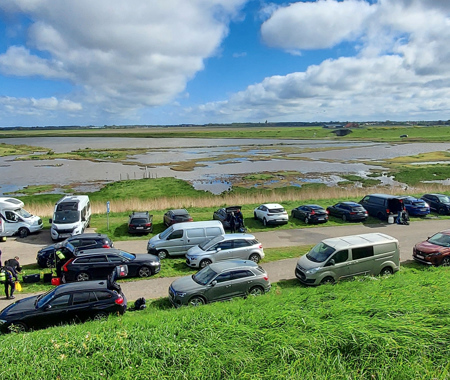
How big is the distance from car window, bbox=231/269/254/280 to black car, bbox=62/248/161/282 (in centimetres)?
493

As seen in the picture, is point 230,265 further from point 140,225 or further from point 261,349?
point 140,225

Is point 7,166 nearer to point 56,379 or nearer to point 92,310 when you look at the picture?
point 92,310

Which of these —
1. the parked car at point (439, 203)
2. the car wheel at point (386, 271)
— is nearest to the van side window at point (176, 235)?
the car wheel at point (386, 271)

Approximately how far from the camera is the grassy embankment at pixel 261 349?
174 inches

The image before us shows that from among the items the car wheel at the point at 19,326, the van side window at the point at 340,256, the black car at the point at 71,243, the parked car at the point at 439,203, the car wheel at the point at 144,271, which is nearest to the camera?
the car wheel at the point at 19,326

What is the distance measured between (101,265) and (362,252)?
10.8 meters

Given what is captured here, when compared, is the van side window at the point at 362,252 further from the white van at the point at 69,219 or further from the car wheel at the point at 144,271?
the white van at the point at 69,219

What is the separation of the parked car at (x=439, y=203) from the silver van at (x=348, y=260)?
54.8 ft

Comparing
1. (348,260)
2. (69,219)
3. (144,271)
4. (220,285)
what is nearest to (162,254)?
(144,271)

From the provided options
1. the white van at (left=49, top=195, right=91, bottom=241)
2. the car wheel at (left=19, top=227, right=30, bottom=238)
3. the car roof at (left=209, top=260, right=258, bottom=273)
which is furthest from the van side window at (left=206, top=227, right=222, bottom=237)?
the car wheel at (left=19, top=227, right=30, bottom=238)

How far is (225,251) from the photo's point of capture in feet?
53.0

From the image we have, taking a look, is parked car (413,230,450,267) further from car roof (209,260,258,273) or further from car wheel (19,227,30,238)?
car wheel (19,227,30,238)

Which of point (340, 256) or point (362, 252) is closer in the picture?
point (340, 256)

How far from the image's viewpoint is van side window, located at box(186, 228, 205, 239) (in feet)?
61.2
